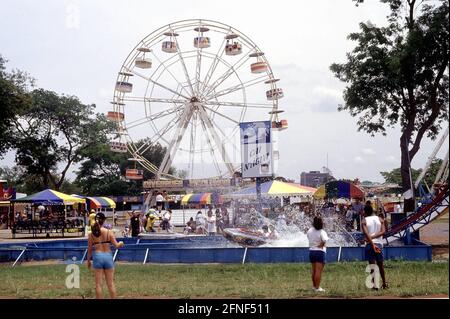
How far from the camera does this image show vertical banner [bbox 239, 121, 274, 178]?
21109 millimetres

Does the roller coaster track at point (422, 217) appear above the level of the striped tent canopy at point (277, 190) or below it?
below

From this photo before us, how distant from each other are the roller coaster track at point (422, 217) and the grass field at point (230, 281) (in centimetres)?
389

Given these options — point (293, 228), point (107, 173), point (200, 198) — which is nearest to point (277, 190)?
point (293, 228)

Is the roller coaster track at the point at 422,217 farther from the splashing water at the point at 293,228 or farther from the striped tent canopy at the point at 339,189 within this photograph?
the striped tent canopy at the point at 339,189

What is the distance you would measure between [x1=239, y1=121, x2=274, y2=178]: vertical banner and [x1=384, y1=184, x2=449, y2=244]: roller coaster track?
4.31 metres

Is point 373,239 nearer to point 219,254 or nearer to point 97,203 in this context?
point 219,254

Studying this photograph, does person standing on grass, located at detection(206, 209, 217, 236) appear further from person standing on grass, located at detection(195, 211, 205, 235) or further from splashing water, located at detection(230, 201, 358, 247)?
person standing on grass, located at detection(195, 211, 205, 235)

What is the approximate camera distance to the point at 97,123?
69812mm

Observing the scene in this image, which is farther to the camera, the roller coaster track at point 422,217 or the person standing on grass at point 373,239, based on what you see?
the roller coaster track at point 422,217

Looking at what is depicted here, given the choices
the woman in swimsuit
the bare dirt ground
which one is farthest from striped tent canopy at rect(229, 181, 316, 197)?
the woman in swimsuit

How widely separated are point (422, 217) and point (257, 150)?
5.46m

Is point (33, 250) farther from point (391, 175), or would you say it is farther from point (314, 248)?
point (391, 175)

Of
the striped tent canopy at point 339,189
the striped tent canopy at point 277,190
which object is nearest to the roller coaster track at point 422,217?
the striped tent canopy at point 339,189

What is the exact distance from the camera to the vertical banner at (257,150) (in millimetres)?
21109
